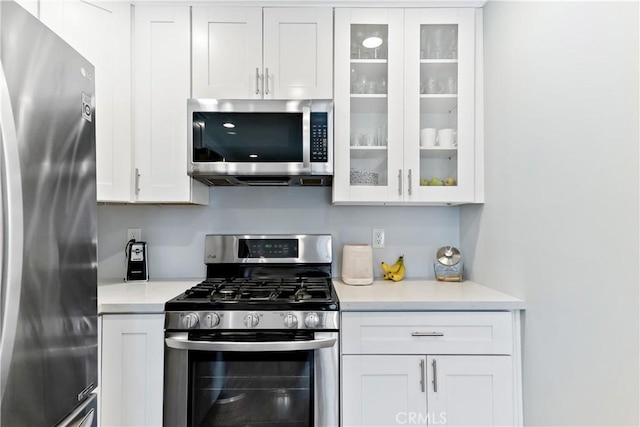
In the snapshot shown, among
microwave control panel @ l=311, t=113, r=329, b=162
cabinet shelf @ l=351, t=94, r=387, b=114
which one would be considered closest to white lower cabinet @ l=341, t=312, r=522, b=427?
microwave control panel @ l=311, t=113, r=329, b=162

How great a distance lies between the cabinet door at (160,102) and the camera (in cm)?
177

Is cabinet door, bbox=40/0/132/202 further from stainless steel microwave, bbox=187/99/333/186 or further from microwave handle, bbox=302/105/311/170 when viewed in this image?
microwave handle, bbox=302/105/311/170

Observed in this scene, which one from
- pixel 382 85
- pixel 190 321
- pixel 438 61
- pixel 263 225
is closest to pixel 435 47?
pixel 438 61

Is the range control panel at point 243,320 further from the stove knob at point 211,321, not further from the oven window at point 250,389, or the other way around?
the oven window at point 250,389

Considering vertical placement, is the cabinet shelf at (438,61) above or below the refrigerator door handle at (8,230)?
above

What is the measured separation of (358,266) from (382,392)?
0.62 meters

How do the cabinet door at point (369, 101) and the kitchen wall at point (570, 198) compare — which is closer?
the kitchen wall at point (570, 198)

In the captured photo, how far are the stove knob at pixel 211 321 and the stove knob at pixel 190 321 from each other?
39 mm

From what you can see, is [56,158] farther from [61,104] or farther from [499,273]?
[499,273]

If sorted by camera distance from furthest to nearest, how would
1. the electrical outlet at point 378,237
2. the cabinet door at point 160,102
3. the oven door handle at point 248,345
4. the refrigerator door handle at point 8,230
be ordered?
the electrical outlet at point 378,237 < the cabinet door at point 160,102 < the oven door handle at point 248,345 < the refrigerator door handle at point 8,230

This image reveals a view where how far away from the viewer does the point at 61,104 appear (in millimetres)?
940

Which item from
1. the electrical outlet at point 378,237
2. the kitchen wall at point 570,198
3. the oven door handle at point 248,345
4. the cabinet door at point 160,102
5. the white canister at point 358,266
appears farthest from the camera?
the electrical outlet at point 378,237

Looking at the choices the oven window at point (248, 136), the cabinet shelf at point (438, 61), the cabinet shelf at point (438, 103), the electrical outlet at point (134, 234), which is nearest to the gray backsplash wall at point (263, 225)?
the electrical outlet at point (134, 234)

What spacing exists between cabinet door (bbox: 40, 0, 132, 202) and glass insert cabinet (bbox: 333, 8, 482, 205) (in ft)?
3.40
